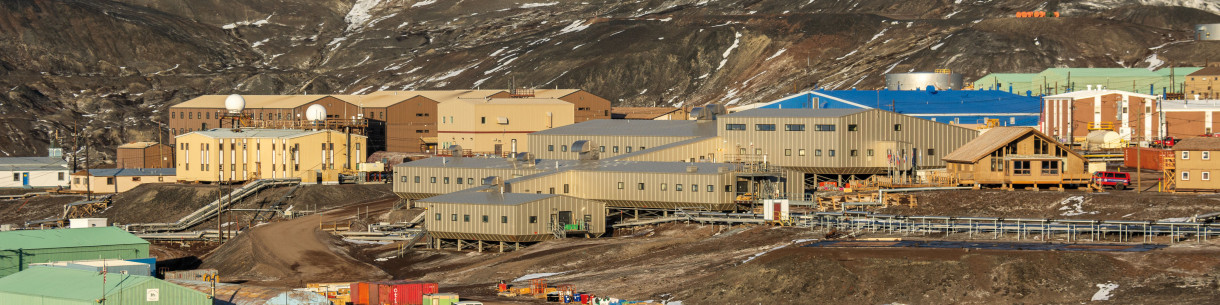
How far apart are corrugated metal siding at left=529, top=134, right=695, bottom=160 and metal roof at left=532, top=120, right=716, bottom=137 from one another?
53 centimetres

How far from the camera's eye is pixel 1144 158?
335 feet

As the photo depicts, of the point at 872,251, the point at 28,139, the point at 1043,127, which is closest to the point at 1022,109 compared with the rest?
the point at 1043,127

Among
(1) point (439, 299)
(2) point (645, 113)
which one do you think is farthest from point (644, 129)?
(2) point (645, 113)

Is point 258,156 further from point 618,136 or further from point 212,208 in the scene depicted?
point 618,136

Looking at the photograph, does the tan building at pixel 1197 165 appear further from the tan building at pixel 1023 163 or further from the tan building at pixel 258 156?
the tan building at pixel 258 156

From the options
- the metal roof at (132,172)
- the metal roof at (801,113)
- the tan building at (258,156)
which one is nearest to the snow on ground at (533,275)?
the metal roof at (801,113)

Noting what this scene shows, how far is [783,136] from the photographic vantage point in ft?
324

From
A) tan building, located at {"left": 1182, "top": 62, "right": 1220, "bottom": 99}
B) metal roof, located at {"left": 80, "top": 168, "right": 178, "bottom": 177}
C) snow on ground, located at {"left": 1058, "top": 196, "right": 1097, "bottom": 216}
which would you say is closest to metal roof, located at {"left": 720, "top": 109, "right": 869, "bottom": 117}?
snow on ground, located at {"left": 1058, "top": 196, "right": 1097, "bottom": 216}

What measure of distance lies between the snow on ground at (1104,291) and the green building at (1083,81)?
351 ft

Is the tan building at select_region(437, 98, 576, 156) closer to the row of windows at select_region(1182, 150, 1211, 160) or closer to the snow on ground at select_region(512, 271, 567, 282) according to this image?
the snow on ground at select_region(512, 271, 567, 282)

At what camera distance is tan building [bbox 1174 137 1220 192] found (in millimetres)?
80500

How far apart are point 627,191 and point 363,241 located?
15.4 metres

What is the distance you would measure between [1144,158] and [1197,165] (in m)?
21.5

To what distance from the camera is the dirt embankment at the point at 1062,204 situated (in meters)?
75.3
